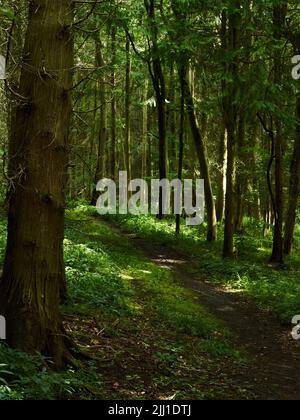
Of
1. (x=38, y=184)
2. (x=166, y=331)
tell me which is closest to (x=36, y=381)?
(x=38, y=184)

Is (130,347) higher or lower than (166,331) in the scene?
higher

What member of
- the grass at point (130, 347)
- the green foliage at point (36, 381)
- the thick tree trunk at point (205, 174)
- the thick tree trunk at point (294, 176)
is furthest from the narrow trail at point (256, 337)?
the thick tree trunk at point (294, 176)

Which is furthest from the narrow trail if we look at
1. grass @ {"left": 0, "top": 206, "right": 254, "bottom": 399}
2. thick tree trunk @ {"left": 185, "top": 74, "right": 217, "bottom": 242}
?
thick tree trunk @ {"left": 185, "top": 74, "right": 217, "bottom": 242}

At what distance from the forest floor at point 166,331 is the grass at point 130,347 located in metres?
0.02

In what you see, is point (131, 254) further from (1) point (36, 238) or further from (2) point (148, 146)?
(2) point (148, 146)

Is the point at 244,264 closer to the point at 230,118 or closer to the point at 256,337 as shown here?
the point at 230,118

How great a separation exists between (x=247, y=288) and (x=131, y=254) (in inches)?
186

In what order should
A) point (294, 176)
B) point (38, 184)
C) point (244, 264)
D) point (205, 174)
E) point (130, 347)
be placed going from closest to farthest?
point (38, 184) → point (130, 347) → point (244, 264) → point (294, 176) → point (205, 174)

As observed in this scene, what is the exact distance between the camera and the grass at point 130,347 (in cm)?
583

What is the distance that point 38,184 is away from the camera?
6.20 m

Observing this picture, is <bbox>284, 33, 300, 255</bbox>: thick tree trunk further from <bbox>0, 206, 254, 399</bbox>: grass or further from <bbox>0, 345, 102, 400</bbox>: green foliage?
<bbox>0, 345, 102, 400</bbox>: green foliage

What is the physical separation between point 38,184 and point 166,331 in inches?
190

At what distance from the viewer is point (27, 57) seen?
6.38 m

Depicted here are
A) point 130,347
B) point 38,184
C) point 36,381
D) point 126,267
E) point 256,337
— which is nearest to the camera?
point 36,381
